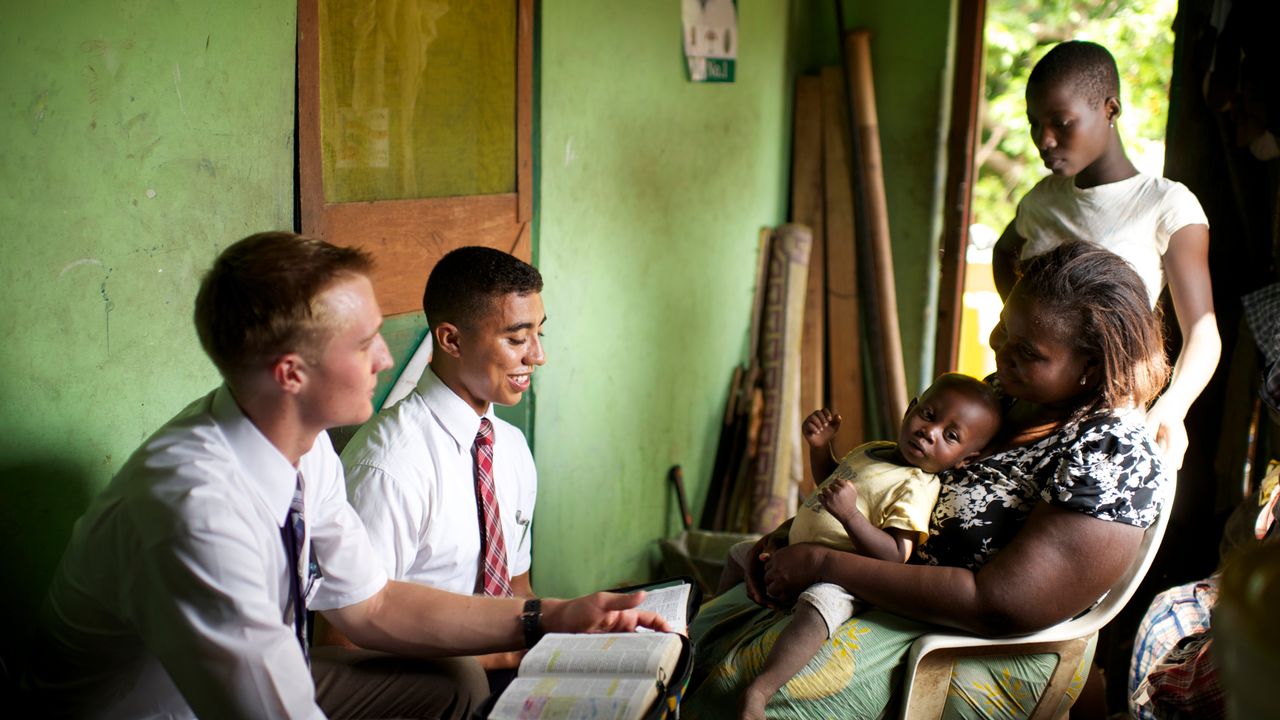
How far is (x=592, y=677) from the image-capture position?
6.17 ft

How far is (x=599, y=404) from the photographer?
397cm

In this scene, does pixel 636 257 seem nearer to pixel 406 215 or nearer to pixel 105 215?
pixel 406 215

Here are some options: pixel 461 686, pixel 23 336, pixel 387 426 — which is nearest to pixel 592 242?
pixel 387 426

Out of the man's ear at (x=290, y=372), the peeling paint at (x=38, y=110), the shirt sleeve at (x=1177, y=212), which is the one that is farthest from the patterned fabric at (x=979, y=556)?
the peeling paint at (x=38, y=110)

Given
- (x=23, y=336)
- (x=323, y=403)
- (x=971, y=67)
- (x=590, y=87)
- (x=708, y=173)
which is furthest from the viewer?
(x=971, y=67)

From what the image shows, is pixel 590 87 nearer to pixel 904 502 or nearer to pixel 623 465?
pixel 623 465

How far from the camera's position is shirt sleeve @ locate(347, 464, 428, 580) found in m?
2.24

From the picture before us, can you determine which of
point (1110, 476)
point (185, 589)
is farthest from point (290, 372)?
point (1110, 476)

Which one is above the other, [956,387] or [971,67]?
[971,67]

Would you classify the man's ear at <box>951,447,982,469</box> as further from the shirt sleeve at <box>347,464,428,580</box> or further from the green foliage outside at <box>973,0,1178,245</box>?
the green foliage outside at <box>973,0,1178,245</box>

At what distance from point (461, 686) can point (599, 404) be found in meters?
1.78

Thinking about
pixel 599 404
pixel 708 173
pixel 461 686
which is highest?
pixel 708 173

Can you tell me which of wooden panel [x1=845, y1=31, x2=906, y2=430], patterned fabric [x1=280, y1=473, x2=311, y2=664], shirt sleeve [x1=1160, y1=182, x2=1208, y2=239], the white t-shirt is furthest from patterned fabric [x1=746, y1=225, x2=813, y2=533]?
patterned fabric [x1=280, y1=473, x2=311, y2=664]

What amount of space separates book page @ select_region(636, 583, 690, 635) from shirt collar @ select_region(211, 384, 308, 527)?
716mm
